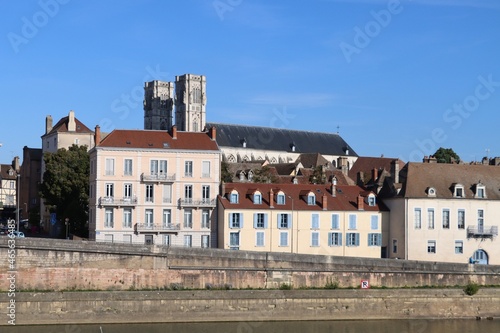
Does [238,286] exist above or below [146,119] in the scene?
below

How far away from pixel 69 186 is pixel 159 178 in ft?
47.6

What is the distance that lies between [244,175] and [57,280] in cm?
2998

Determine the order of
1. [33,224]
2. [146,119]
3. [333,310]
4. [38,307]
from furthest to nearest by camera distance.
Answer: [146,119]
[33,224]
[333,310]
[38,307]

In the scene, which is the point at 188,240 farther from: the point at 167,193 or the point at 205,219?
the point at 167,193

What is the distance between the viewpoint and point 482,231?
2219 inches

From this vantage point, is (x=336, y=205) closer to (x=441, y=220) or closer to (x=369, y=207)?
(x=369, y=207)

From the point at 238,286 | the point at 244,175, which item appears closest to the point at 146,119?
the point at 244,175

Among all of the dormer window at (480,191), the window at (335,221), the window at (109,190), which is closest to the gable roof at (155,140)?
the window at (109,190)

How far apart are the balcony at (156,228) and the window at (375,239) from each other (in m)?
12.5

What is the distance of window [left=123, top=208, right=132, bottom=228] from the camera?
5569 cm

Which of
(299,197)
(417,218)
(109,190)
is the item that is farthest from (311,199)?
(109,190)

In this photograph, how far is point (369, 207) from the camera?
57312 millimetres

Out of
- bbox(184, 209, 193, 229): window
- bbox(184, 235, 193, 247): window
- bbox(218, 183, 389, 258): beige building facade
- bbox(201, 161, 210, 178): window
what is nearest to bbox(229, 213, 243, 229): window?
bbox(218, 183, 389, 258): beige building facade

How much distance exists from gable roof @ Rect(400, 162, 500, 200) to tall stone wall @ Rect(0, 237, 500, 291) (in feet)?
24.5
